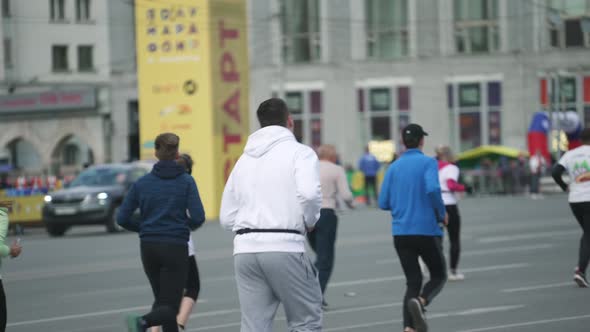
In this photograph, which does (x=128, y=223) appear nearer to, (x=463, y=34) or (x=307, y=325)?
(x=307, y=325)

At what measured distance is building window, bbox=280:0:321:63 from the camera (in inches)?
2251

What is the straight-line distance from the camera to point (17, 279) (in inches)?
711

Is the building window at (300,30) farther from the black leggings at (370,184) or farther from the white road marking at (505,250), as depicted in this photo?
the white road marking at (505,250)

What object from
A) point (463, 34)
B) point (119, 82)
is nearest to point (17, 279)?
point (463, 34)

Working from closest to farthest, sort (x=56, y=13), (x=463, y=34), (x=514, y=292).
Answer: (x=514, y=292) → (x=463, y=34) → (x=56, y=13)

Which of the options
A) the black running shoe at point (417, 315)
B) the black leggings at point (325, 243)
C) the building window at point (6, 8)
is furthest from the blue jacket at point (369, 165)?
the black running shoe at point (417, 315)

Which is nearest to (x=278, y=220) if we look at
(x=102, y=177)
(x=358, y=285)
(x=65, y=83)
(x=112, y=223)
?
(x=358, y=285)

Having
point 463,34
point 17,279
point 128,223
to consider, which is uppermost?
point 463,34

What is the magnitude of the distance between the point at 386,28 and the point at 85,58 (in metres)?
17.9

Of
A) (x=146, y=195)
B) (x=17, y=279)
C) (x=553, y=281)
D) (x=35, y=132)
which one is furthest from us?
(x=35, y=132)

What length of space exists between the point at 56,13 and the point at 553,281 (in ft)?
172

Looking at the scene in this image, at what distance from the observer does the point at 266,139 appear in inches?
278

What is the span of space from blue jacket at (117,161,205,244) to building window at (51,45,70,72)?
187 feet

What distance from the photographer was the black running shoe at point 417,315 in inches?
382
